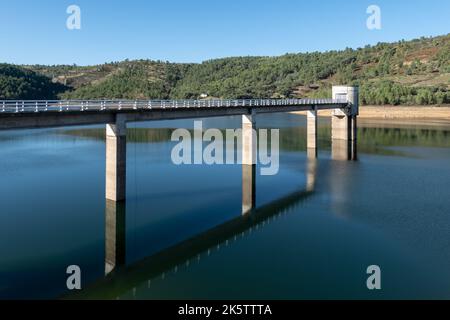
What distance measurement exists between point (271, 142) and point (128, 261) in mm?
58943

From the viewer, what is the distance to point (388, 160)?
200ft

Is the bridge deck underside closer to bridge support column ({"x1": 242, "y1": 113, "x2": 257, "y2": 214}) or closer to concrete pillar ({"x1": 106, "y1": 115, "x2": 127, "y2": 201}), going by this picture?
concrete pillar ({"x1": 106, "y1": 115, "x2": 127, "y2": 201})

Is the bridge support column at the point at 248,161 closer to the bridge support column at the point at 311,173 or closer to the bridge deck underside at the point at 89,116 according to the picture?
the bridge deck underside at the point at 89,116

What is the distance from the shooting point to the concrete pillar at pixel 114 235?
83.2ft

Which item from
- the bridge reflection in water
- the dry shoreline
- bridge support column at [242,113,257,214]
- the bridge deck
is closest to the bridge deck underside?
the bridge deck

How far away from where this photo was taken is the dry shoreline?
13475 centimetres

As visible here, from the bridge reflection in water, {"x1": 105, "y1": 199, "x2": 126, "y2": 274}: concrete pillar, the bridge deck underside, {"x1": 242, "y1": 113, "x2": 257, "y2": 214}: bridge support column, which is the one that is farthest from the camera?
{"x1": 242, "y1": 113, "x2": 257, "y2": 214}: bridge support column

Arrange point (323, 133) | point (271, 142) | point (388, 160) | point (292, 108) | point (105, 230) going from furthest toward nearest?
point (323, 133), point (271, 142), point (292, 108), point (388, 160), point (105, 230)

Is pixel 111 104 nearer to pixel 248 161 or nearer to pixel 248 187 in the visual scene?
pixel 248 187

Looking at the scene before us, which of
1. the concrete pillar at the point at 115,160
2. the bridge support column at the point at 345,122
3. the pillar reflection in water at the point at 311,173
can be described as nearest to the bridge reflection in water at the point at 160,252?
the concrete pillar at the point at 115,160
